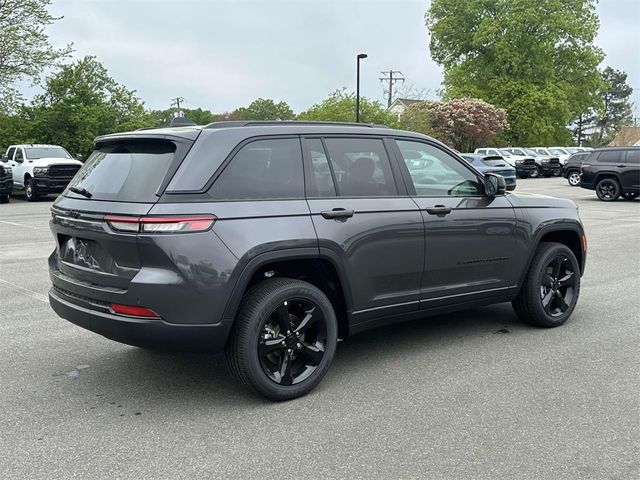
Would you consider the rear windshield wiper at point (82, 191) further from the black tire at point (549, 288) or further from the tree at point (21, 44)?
the tree at point (21, 44)

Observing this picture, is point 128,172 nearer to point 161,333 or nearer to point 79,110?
point 161,333

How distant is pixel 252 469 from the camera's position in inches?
122

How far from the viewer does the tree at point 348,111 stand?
40.1 meters

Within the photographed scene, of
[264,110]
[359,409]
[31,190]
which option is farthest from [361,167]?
[264,110]

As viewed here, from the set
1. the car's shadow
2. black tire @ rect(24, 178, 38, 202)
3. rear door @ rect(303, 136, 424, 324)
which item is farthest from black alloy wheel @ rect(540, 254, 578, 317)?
black tire @ rect(24, 178, 38, 202)

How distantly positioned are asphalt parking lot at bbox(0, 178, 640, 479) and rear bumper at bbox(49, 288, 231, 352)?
438 millimetres

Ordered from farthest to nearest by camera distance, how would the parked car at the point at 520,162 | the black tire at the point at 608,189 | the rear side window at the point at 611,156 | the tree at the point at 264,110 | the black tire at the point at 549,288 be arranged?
the tree at the point at 264,110
the parked car at the point at 520,162
the rear side window at the point at 611,156
the black tire at the point at 608,189
the black tire at the point at 549,288

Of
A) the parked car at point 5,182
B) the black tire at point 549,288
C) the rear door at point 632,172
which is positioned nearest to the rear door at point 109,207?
the black tire at point 549,288

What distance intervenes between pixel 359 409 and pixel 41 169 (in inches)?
760

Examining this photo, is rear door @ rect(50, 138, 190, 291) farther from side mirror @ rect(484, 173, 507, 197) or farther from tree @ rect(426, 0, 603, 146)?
tree @ rect(426, 0, 603, 146)

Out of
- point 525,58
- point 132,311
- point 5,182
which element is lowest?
point 5,182

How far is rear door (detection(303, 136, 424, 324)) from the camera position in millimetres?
4184

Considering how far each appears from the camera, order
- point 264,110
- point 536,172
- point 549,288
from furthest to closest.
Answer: point 264,110
point 536,172
point 549,288

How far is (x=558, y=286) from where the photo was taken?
18.5ft
